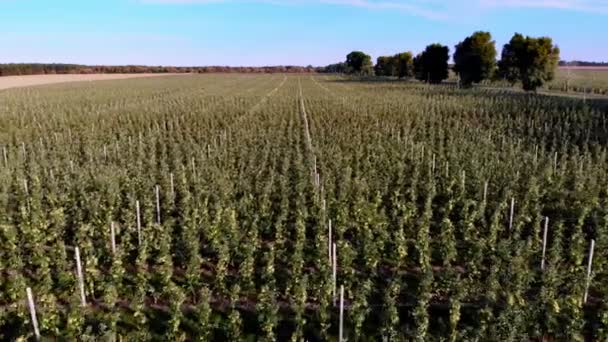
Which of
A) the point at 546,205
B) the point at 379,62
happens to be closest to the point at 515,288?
the point at 546,205

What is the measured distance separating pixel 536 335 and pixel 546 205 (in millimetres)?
6669

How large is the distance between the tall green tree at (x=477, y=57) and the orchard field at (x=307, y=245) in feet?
105

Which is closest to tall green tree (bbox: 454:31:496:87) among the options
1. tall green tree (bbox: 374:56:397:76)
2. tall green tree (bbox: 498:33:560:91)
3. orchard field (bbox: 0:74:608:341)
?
tall green tree (bbox: 498:33:560:91)

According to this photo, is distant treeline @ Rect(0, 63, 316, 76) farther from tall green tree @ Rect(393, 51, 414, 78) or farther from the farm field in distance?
the farm field in distance

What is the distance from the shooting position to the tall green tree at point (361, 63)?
450ft

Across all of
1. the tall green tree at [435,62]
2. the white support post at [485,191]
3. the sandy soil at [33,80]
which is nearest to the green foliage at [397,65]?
the tall green tree at [435,62]

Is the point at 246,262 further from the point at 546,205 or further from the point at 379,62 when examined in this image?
the point at 379,62

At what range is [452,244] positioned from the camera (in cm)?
976

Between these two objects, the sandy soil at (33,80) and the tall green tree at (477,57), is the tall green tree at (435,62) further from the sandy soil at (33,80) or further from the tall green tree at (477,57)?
the sandy soil at (33,80)

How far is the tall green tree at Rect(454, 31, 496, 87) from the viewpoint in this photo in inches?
2005

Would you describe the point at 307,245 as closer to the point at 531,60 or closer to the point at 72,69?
the point at 531,60

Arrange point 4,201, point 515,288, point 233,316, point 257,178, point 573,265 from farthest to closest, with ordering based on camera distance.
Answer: point 257,178 < point 4,201 < point 573,265 < point 515,288 < point 233,316

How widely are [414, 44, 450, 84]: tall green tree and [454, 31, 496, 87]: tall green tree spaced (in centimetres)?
993

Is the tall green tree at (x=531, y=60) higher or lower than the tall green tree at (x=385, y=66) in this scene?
lower
